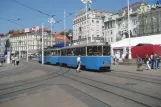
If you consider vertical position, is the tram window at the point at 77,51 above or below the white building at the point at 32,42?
below

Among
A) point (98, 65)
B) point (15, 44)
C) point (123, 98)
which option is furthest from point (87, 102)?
point (15, 44)

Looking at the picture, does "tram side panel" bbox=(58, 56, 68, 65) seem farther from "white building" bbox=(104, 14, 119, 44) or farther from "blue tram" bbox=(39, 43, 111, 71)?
"white building" bbox=(104, 14, 119, 44)

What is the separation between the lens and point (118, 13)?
8306cm

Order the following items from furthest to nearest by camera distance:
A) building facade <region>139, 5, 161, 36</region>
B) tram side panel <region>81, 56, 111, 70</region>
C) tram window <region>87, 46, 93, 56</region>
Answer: building facade <region>139, 5, 161, 36</region>, tram window <region>87, 46, 93, 56</region>, tram side panel <region>81, 56, 111, 70</region>

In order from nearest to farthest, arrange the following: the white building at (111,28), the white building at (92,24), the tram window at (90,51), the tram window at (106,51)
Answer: the tram window at (106,51), the tram window at (90,51), the white building at (111,28), the white building at (92,24)

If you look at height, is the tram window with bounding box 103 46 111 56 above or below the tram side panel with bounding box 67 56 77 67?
above

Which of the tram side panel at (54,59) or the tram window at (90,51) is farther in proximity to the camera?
the tram side panel at (54,59)

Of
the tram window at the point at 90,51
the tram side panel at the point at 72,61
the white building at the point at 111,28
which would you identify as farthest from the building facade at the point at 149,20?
the tram window at the point at 90,51

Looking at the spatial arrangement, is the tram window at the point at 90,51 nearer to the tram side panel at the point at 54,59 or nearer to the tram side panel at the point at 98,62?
the tram side panel at the point at 98,62

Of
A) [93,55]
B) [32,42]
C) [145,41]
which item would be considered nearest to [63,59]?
[93,55]

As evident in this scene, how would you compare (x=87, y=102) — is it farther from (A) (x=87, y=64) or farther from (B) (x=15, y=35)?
(B) (x=15, y=35)

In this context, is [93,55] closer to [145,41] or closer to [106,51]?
[106,51]

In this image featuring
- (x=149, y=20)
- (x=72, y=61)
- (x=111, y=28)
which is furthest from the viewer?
(x=111, y=28)

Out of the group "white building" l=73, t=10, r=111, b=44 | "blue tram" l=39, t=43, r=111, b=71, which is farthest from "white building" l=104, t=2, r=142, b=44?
"blue tram" l=39, t=43, r=111, b=71
